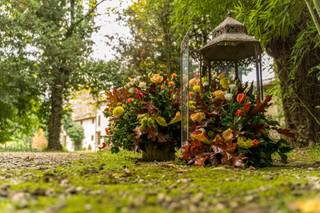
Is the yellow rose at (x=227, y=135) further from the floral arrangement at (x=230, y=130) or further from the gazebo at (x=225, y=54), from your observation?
the gazebo at (x=225, y=54)

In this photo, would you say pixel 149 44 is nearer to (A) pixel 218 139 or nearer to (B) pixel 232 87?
(B) pixel 232 87

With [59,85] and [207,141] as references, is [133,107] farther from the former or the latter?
[59,85]

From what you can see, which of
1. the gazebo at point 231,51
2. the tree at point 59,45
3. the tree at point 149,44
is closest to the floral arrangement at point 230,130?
the gazebo at point 231,51

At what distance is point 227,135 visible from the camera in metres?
3.96

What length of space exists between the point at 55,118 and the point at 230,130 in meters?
10.4

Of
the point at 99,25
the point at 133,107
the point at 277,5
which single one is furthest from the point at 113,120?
the point at 99,25

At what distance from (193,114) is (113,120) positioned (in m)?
1.35

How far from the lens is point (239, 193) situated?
77.4 inches

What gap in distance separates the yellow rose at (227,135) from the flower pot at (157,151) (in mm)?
1094

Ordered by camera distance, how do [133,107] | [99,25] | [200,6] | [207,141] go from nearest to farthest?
[207,141], [133,107], [200,6], [99,25]

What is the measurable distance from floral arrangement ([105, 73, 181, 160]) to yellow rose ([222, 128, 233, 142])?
0.86 metres

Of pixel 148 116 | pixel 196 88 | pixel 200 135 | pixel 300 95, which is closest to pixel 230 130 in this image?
pixel 200 135

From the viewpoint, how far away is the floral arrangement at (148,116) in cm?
470

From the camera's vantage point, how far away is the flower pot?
16.1 feet
